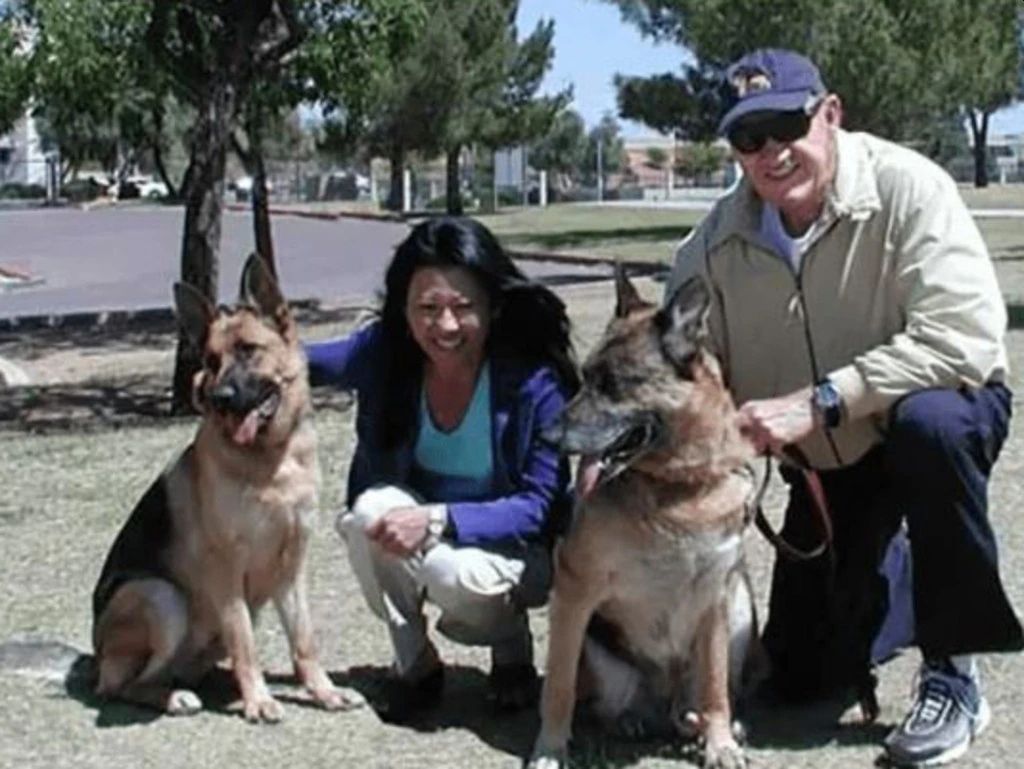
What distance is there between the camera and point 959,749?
4633 mm

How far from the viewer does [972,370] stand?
14.7 ft

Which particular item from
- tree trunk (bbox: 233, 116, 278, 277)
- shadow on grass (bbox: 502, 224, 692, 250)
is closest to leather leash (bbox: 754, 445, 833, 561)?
tree trunk (bbox: 233, 116, 278, 277)

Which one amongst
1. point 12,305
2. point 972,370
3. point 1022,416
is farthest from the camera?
point 12,305

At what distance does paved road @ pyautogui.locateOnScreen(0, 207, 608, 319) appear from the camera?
2552 centimetres

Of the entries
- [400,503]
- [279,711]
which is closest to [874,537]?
[400,503]

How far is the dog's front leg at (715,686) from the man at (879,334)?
0.44 metres

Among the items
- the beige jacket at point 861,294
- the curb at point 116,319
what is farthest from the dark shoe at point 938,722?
the curb at point 116,319

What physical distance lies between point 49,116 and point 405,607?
10.1 meters

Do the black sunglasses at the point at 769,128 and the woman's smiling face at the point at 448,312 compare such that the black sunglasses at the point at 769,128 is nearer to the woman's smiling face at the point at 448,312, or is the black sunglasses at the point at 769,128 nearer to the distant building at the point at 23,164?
the woman's smiling face at the point at 448,312

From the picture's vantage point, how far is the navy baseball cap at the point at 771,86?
4.46 metres

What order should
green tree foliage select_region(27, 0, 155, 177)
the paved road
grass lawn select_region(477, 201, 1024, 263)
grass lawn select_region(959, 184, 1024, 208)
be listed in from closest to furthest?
green tree foliage select_region(27, 0, 155, 177) < the paved road < grass lawn select_region(477, 201, 1024, 263) < grass lawn select_region(959, 184, 1024, 208)

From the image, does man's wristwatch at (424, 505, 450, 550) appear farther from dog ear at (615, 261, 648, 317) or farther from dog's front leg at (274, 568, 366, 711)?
dog ear at (615, 261, 648, 317)

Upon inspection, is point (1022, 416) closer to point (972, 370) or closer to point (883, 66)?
point (972, 370)

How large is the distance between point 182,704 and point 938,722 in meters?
2.10
